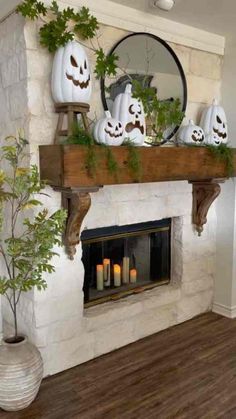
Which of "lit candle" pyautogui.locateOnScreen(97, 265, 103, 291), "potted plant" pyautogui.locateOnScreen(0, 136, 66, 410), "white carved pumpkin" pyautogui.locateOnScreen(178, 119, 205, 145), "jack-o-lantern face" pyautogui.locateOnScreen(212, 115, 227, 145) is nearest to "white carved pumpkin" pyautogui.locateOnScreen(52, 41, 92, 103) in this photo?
"potted plant" pyautogui.locateOnScreen(0, 136, 66, 410)

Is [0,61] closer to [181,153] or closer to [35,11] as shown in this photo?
[35,11]

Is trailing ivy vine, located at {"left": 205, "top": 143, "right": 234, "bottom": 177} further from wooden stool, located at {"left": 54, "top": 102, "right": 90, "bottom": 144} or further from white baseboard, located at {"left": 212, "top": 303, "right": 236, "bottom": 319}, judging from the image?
white baseboard, located at {"left": 212, "top": 303, "right": 236, "bottom": 319}

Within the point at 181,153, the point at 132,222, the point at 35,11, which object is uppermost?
the point at 35,11

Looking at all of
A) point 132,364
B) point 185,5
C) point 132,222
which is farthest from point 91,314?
point 185,5

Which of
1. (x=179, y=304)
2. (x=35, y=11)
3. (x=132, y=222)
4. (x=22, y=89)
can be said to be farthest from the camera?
(x=179, y=304)

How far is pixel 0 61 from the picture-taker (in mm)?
2066

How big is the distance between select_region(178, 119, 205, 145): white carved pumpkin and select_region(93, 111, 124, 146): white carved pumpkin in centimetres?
62

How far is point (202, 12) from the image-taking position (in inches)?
88.7

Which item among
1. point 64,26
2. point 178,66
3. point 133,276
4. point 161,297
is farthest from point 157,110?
point 161,297

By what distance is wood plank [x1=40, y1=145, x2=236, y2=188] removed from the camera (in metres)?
1.74

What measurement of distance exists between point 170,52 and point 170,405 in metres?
2.11

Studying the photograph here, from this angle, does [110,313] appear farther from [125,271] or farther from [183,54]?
[183,54]

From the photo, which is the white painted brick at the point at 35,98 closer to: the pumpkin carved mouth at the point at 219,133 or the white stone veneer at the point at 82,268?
the white stone veneer at the point at 82,268

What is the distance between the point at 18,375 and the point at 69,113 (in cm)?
131
